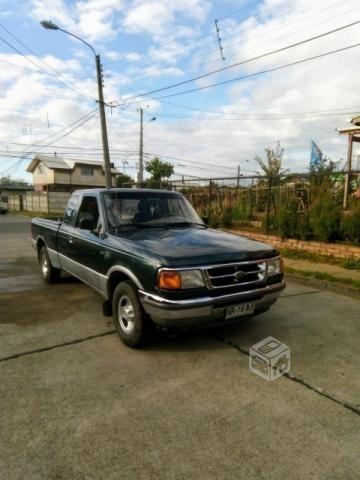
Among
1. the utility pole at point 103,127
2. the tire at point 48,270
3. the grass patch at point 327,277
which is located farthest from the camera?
the utility pole at point 103,127

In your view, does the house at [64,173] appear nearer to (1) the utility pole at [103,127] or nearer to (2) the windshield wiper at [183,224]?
(1) the utility pole at [103,127]

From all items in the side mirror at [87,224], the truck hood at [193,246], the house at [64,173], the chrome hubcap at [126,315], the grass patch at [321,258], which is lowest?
the grass patch at [321,258]

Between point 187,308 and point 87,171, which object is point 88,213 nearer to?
point 187,308

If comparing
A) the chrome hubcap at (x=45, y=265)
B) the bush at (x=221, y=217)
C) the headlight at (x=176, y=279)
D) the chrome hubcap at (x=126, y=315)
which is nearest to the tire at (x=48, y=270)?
the chrome hubcap at (x=45, y=265)

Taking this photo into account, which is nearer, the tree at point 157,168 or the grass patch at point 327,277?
the grass patch at point 327,277

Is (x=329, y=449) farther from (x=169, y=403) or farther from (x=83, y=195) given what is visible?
(x=83, y=195)

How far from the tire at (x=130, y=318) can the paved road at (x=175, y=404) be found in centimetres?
15

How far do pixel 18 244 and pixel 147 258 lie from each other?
1091 cm

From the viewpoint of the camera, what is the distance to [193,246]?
379 cm

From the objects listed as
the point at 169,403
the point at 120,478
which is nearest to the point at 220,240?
the point at 169,403

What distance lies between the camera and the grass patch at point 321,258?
7.84 metres

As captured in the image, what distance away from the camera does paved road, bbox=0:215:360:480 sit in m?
2.30

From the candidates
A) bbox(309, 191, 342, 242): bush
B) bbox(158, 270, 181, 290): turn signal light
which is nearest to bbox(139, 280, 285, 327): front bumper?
bbox(158, 270, 181, 290): turn signal light

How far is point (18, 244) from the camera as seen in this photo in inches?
513
